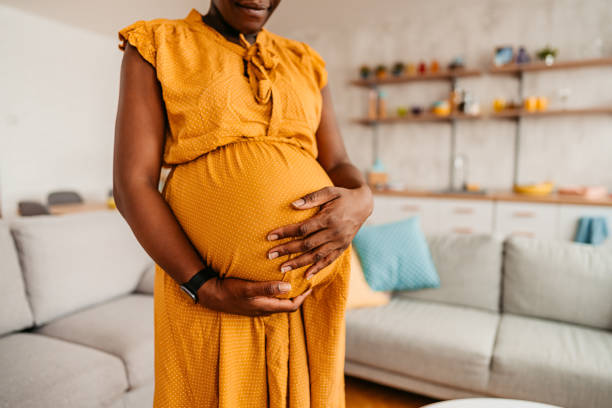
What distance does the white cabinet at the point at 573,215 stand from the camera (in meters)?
3.02

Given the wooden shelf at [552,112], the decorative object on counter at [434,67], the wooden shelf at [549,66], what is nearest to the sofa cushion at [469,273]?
the wooden shelf at [552,112]

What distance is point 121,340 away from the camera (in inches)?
60.9

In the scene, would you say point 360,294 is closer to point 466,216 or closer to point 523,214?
point 466,216

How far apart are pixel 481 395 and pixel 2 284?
1.99 m

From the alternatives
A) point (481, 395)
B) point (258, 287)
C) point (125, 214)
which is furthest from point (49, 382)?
point (481, 395)

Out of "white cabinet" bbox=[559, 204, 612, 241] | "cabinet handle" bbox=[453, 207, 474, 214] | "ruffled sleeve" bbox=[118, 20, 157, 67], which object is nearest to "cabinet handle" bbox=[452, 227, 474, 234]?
"cabinet handle" bbox=[453, 207, 474, 214]

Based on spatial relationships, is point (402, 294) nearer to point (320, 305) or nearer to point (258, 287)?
point (320, 305)

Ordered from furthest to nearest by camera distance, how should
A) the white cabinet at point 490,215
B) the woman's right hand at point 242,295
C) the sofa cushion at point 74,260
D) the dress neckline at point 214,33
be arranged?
the white cabinet at point 490,215
the sofa cushion at point 74,260
the dress neckline at point 214,33
the woman's right hand at point 242,295

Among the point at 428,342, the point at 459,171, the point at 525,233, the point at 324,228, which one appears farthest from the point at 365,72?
the point at 324,228

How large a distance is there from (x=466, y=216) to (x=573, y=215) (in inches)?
30.7

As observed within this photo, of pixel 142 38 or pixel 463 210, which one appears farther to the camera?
pixel 463 210

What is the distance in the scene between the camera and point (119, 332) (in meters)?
1.60

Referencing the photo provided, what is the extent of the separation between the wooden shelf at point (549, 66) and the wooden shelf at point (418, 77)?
0.22 metres

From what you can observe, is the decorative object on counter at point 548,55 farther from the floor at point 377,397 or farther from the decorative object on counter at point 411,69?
the floor at point 377,397
